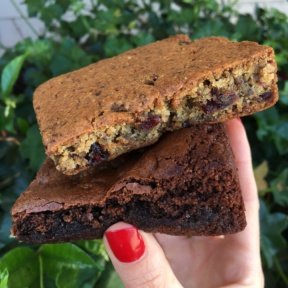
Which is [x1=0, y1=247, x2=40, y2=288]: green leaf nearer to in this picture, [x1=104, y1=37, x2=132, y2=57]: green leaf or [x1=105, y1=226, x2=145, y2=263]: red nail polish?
[x1=105, y1=226, x2=145, y2=263]: red nail polish

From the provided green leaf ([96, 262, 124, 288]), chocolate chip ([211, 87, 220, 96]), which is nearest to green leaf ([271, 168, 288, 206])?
green leaf ([96, 262, 124, 288])

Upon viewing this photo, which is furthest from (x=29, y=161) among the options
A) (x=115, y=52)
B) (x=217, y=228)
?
(x=217, y=228)

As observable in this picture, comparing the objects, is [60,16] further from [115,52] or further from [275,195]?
[275,195]

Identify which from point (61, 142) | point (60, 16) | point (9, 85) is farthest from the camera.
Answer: point (60, 16)

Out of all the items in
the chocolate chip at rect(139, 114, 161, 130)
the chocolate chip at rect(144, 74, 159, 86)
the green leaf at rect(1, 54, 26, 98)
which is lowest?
the chocolate chip at rect(139, 114, 161, 130)

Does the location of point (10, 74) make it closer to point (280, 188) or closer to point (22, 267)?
point (22, 267)

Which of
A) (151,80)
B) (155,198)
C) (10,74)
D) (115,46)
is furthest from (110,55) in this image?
(155,198)
